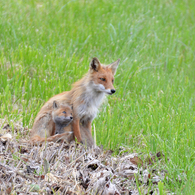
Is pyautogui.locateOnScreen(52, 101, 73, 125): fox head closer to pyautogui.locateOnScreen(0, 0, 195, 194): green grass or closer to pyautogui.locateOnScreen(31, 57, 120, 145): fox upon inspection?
pyautogui.locateOnScreen(31, 57, 120, 145): fox

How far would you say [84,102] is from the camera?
5754 millimetres

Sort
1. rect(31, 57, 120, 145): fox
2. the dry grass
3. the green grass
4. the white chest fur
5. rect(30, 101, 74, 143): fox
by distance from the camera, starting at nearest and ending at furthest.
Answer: the dry grass, rect(30, 101, 74, 143): fox, rect(31, 57, 120, 145): fox, the white chest fur, the green grass

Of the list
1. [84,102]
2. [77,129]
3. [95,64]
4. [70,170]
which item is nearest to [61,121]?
[77,129]

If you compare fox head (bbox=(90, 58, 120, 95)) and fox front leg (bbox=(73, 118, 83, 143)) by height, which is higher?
fox head (bbox=(90, 58, 120, 95))

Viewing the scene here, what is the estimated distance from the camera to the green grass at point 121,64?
19.5ft

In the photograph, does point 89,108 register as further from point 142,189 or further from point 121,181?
point 142,189

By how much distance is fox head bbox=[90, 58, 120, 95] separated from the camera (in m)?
5.74

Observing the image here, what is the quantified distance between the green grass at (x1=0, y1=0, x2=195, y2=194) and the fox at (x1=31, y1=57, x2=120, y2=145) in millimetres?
472

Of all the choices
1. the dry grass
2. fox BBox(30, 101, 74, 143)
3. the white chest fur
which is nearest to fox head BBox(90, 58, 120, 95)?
the white chest fur

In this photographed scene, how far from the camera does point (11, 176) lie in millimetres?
4223

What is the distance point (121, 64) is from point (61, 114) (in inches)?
179

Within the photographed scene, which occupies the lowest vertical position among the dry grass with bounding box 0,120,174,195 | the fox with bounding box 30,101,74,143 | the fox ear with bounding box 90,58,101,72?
the dry grass with bounding box 0,120,174,195

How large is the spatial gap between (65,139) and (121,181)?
4.26ft

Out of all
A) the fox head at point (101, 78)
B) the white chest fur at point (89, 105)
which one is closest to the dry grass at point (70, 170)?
the white chest fur at point (89, 105)
